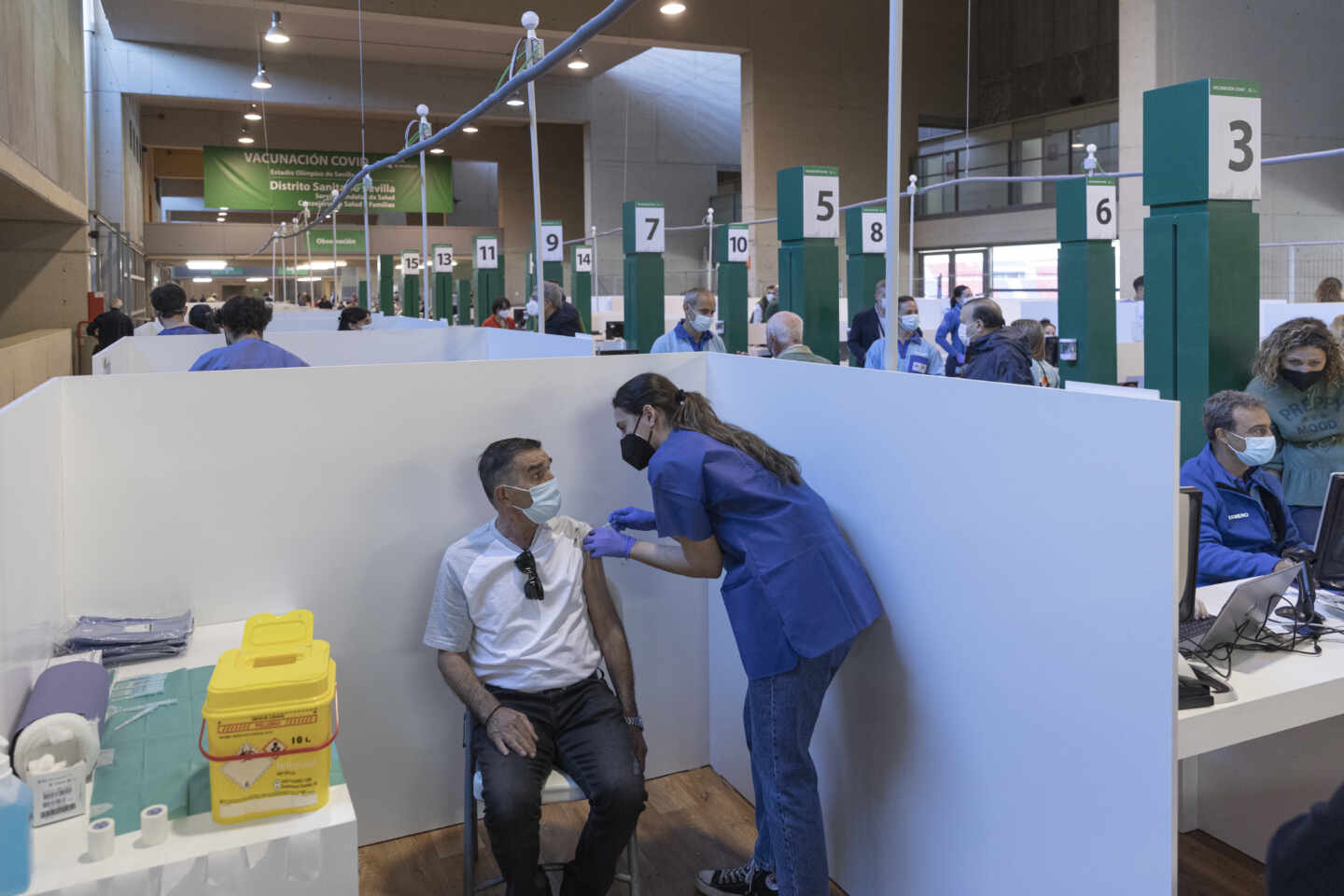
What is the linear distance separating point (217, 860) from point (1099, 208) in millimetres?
4500

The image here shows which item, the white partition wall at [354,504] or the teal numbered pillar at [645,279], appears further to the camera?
the teal numbered pillar at [645,279]

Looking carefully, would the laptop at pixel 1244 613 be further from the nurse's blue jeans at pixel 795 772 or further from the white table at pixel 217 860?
the white table at pixel 217 860

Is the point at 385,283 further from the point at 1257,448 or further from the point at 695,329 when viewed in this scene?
the point at 1257,448

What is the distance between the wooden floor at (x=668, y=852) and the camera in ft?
9.32

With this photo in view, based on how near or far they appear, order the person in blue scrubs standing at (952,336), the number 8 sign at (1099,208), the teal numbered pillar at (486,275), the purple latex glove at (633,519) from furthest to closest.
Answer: the teal numbered pillar at (486,275), the person in blue scrubs standing at (952,336), the number 8 sign at (1099,208), the purple latex glove at (633,519)

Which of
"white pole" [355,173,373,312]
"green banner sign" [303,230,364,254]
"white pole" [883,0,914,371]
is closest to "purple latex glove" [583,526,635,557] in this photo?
"white pole" [883,0,914,371]

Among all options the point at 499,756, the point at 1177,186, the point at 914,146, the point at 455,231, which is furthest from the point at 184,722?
the point at 455,231

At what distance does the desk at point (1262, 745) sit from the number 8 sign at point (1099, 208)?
8.71 feet

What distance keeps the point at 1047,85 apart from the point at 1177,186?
1570 cm

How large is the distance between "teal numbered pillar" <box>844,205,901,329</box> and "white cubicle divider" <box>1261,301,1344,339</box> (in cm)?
343

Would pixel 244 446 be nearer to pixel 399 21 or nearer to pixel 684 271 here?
pixel 399 21

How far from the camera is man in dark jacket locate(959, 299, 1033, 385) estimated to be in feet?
16.2

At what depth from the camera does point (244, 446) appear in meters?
2.78

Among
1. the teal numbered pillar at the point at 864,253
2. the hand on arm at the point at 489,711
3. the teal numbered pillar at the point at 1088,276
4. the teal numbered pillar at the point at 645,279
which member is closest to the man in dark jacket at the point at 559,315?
the teal numbered pillar at the point at 645,279
